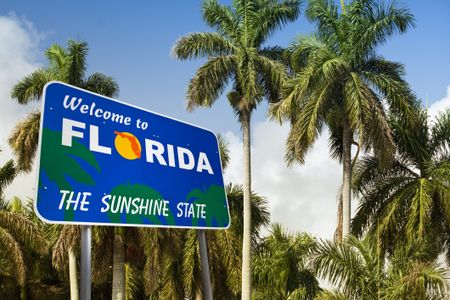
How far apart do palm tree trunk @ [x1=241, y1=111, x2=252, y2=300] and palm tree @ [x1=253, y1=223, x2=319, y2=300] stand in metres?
1.50

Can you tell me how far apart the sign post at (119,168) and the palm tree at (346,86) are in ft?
45.4

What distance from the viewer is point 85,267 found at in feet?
16.8

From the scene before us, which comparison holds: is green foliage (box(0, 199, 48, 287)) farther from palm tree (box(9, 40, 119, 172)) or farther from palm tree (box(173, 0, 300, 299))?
palm tree (box(173, 0, 300, 299))

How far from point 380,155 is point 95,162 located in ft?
53.8

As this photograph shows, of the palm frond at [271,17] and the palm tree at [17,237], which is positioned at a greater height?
the palm frond at [271,17]

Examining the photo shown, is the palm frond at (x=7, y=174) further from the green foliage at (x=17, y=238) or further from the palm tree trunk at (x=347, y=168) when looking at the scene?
the palm tree trunk at (x=347, y=168)

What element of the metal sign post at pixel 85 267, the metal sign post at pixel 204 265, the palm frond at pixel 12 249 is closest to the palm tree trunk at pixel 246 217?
the palm frond at pixel 12 249

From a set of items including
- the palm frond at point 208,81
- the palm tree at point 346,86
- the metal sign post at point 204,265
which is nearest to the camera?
the metal sign post at point 204,265

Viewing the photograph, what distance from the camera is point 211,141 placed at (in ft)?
21.4

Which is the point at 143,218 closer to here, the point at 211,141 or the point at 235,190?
the point at 211,141

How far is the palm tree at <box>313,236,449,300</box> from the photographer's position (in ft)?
39.3

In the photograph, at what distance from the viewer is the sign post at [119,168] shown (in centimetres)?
493

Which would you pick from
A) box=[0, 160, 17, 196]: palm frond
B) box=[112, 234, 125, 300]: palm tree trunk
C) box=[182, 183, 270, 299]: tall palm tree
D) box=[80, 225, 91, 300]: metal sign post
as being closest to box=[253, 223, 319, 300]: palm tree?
box=[182, 183, 270, 299]: tall palm tree

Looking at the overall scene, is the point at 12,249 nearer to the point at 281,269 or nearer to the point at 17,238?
the point at 17,238
